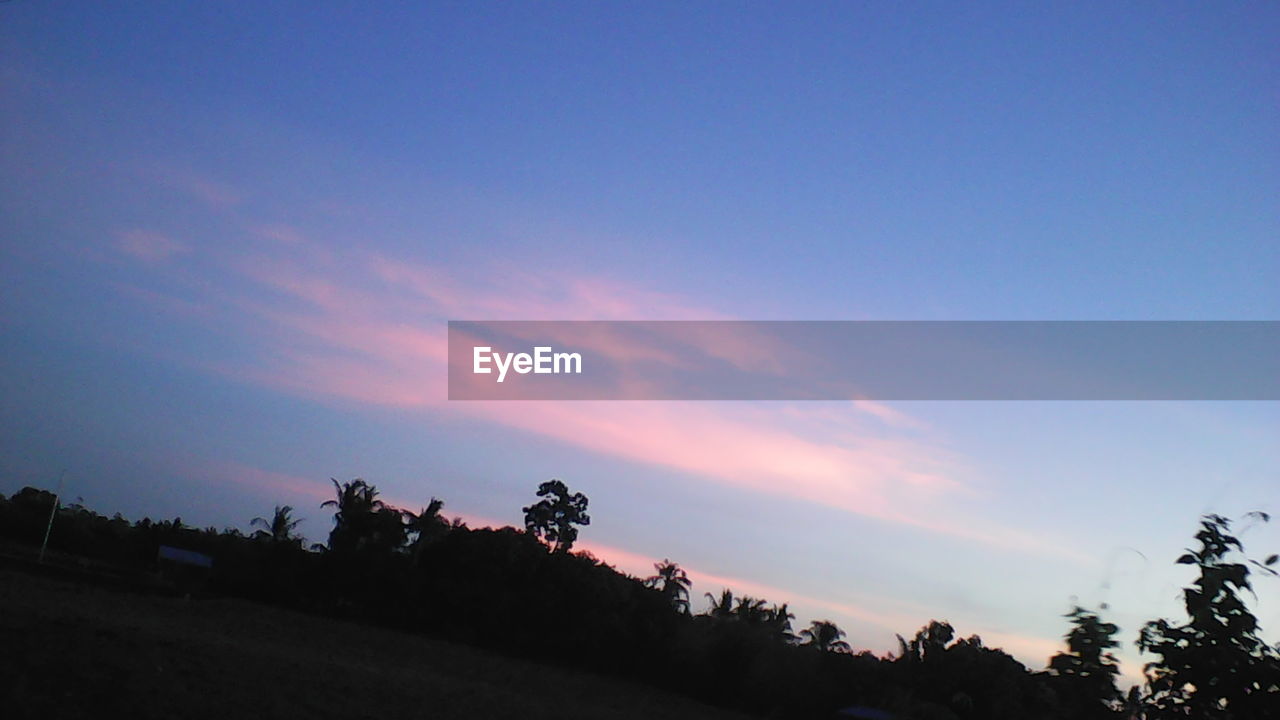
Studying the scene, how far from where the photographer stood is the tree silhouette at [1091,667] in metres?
4.71

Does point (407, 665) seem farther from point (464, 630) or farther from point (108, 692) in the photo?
point (108, 692)

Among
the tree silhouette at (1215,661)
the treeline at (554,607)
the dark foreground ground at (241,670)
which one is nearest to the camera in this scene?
the tree silhouette at (1215,661)

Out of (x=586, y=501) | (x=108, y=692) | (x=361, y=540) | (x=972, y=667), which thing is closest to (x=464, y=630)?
(x=361, y=540)

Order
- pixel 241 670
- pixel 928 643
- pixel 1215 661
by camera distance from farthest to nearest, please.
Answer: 1. pixel 928 643
2. pixel 241 670
3. pixel 1215 661

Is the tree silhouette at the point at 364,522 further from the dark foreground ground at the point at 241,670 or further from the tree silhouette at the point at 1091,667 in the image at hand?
the tree silhouette at the point at 1091,667

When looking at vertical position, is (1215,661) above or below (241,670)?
above

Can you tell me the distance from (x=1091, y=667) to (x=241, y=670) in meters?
18.6

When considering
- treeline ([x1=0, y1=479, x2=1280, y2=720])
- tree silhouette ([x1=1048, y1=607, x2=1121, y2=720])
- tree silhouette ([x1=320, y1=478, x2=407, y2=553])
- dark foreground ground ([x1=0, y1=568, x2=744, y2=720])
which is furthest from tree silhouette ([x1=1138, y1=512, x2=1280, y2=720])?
tree silhouette ([x1=320, y1=478, x2=407, y2=553])

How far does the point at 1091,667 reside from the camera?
475cm

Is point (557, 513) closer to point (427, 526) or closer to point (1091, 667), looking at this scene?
point (427, 526)

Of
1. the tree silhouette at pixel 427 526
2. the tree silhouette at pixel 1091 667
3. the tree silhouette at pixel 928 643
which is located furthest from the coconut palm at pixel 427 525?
the tree silhouette at pixel 1091 667

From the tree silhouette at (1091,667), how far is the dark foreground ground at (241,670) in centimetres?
1529

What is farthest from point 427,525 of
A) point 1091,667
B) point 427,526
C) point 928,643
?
point 1091,667

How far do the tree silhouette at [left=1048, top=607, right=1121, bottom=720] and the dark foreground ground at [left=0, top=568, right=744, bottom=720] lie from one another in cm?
1529
